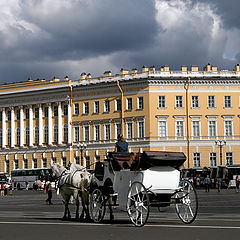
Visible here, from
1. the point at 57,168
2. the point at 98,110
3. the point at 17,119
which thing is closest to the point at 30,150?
the point at 17,119

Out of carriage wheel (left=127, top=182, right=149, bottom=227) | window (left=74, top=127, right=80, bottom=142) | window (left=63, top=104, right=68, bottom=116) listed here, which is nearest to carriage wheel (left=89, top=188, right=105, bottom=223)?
carriage wheel (left=127, top=182, right=149, bottom=227)

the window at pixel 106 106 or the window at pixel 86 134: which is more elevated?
the window at pixel 106 106

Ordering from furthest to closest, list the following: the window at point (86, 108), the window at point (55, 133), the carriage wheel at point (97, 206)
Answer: the window at point (55, 133) → the window at point (86, 108) → the carriage wheel at point (97, 206)

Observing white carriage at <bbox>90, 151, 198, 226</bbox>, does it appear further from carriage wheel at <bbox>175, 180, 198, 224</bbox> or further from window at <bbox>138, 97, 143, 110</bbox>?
window at <bbox>138, 97, 143, 110</bbox>

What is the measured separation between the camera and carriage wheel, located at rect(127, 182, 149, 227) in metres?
14.1

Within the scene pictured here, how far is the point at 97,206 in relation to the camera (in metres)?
16.0

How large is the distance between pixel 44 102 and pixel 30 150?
6218 mm

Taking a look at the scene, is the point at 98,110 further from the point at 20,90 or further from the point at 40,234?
the point at 40,234

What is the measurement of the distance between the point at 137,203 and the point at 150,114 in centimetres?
5634

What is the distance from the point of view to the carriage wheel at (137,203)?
553 inches

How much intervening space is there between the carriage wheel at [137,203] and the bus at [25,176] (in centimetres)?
5924

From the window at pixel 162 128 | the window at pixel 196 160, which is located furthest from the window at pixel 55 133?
the window at pixel 196 160

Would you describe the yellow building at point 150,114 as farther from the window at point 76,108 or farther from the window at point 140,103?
the window at point 76,108

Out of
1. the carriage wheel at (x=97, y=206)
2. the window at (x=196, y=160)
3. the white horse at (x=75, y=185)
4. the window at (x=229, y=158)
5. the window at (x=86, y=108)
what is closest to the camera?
the carriage wheel at (x=97, y=206)
